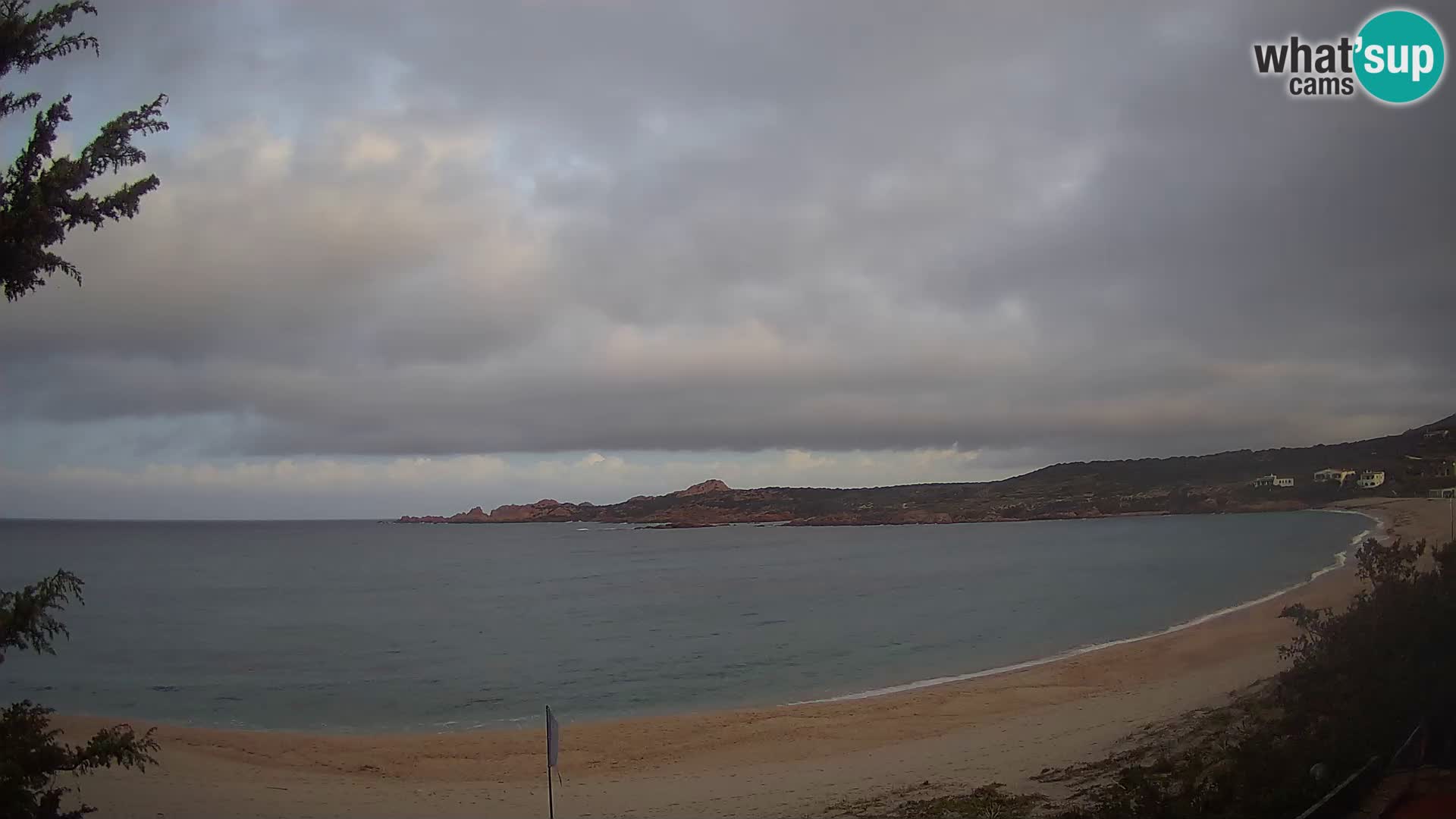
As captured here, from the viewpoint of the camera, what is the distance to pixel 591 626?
127 ft

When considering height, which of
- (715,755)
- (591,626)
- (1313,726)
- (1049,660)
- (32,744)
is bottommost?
(591,626)

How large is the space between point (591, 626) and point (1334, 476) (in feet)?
96.0

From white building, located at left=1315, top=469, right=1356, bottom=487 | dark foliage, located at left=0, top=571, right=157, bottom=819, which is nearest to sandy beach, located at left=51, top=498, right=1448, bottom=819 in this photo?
white building, located at left=1315, top=469, right=1356, bottom=487

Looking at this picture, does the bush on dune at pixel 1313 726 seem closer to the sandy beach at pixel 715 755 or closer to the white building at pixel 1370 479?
the sandy beach at pixel 715 755

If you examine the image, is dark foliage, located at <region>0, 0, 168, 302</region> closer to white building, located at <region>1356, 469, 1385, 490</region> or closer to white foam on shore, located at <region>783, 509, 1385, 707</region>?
white foam on shore, located at <region>783, 509, 1385, 707</region>

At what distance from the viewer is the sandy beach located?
43.8 feet

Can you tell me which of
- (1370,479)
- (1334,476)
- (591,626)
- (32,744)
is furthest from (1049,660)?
(32,744)

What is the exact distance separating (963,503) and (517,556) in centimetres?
9218

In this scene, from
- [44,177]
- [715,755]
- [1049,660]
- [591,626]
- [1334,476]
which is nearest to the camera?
[44,177]

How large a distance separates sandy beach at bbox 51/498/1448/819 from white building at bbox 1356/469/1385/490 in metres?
0.67

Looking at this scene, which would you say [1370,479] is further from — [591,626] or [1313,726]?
[591,626]

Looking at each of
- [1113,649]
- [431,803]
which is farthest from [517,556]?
[431,803]

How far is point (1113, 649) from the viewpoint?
87.8ft

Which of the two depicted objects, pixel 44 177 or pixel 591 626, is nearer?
pixel 44 177
